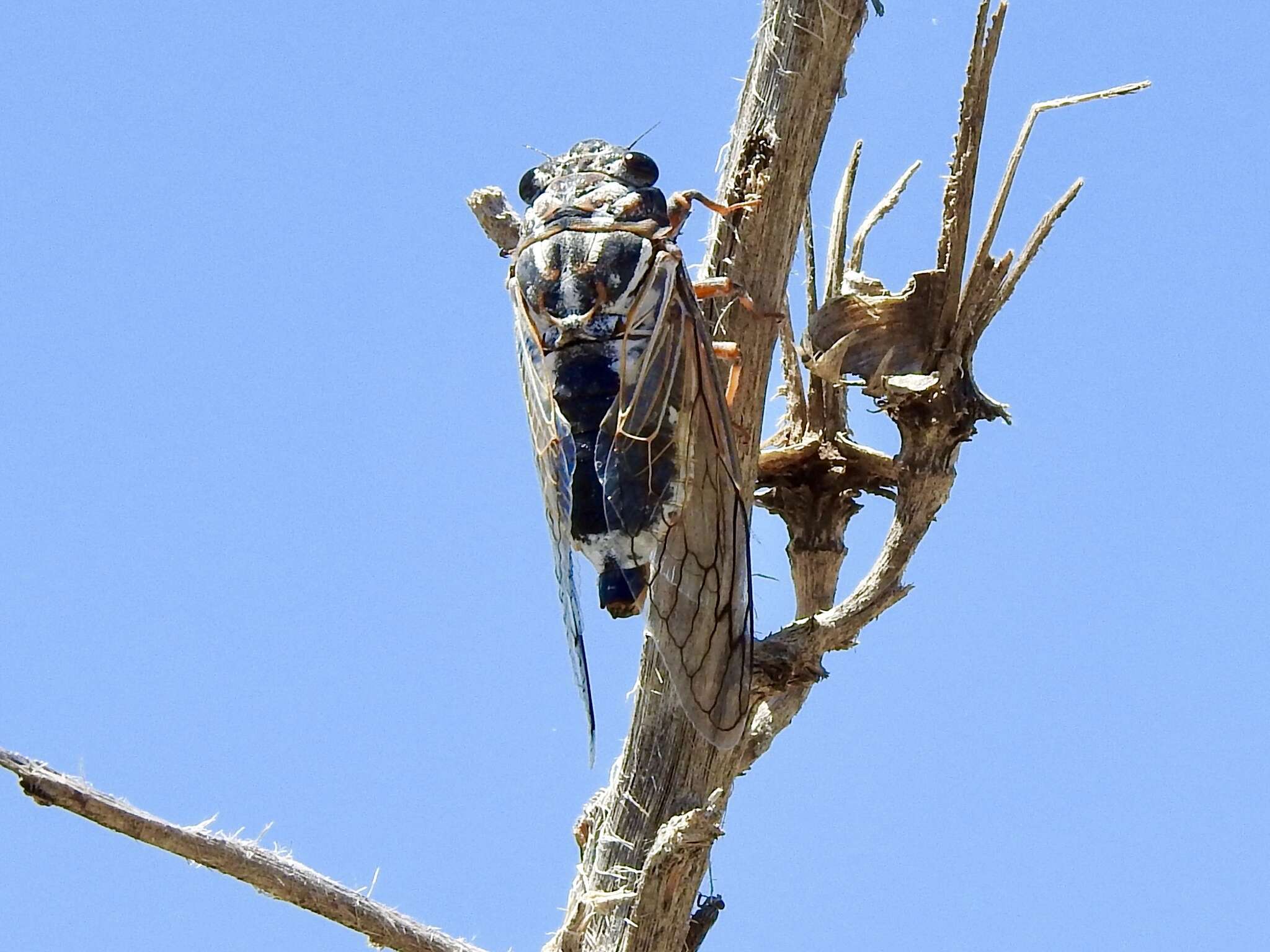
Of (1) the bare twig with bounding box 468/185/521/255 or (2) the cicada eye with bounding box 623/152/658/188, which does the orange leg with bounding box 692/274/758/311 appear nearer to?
(2) the cicada eye with bounding box 623/152/658/188

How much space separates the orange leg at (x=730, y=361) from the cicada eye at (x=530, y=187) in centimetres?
64

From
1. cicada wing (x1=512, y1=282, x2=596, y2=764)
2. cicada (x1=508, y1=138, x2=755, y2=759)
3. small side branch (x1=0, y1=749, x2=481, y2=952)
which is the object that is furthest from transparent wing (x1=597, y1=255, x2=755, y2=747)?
small side branch (x1=0, y1=749, x2=481, y2=952)

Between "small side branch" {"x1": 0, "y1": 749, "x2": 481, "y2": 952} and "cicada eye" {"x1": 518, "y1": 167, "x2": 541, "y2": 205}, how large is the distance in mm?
1312

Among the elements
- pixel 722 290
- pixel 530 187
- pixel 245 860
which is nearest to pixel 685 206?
pixel 722 290

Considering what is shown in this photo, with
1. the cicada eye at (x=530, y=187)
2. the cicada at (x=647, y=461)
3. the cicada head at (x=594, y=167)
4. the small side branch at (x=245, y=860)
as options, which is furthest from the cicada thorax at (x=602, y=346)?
the small side branch at (x=245, y=860)

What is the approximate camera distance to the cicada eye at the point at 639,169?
2.74 meters

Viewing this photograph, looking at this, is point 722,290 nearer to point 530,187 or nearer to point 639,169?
point 639,169

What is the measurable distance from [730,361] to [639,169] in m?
0.51

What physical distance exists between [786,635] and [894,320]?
2.15 feet

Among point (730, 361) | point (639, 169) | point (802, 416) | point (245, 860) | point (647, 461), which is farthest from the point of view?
point (802, 416)

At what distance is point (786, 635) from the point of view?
245 cm

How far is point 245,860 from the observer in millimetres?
2195

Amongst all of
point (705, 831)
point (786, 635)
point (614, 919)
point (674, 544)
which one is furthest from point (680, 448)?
point (614, 919)

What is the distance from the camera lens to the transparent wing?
91.1 inches
